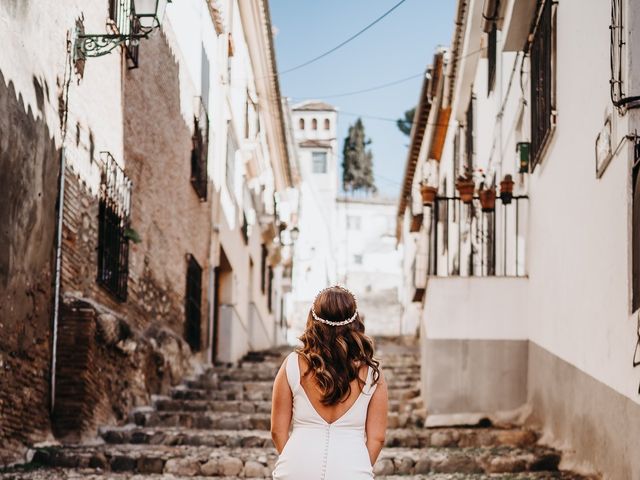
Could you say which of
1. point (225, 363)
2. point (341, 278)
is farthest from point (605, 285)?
point (341, 278)

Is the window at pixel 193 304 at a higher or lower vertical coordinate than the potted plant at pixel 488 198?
lower

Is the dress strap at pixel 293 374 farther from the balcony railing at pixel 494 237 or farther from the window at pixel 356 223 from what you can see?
the window at pixel 356 223

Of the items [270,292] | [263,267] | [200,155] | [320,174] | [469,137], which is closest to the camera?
[200,155]

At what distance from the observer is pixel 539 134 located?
11.3 m

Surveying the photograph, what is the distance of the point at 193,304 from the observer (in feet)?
55.7

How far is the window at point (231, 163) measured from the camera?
20531 mm

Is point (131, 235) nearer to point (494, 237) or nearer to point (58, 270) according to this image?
point (58, 270)

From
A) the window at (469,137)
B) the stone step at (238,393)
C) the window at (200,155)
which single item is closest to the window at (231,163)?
the window at (200,155)

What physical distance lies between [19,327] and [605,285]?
454 centimetres

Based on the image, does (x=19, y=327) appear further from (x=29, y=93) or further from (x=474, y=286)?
(x=474, y=286)

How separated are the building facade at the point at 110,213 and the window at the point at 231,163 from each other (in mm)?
72

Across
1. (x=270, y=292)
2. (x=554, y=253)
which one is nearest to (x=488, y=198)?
(x=554, y=253)

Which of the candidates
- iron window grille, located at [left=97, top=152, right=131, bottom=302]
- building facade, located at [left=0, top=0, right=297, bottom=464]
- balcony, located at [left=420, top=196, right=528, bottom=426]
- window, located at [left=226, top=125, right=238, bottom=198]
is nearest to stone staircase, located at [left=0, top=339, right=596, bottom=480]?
building facade, located at [left=0, top=0, right=297, bottom=464]

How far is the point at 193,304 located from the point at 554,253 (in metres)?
7.81
